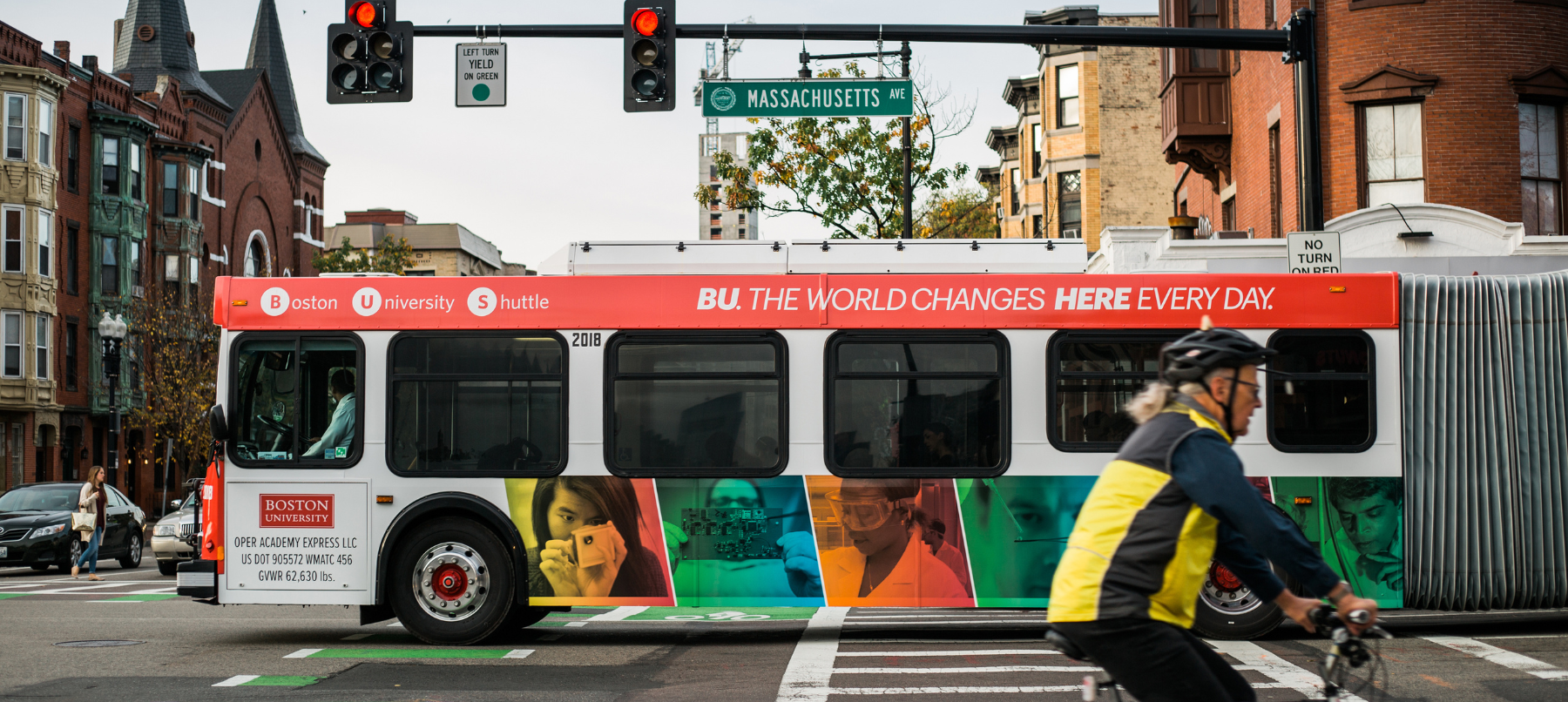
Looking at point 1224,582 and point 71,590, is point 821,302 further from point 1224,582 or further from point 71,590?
point 71,590

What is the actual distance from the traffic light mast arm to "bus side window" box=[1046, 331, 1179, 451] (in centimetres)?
329

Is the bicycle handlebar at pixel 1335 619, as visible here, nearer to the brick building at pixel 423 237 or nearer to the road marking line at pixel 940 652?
the road marking line at pixel 940 652

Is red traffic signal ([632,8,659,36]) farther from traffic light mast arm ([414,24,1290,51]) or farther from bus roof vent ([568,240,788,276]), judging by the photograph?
bus roof vent ([568,240,788,276])

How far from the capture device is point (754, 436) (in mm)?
10430

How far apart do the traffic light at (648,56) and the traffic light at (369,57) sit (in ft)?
6.69

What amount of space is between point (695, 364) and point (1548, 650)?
6.28m

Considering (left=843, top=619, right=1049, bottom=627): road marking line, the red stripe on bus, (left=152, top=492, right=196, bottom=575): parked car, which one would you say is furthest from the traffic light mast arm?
(left=152, top=492, right=196, bottom=575): parked car

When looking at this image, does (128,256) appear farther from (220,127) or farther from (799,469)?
(799,469)

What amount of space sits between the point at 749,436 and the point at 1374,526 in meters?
4.62

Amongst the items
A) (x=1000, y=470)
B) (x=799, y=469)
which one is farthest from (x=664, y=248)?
(x=1000, y=470)

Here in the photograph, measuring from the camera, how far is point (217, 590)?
34.4 feet

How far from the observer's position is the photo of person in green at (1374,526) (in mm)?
10289

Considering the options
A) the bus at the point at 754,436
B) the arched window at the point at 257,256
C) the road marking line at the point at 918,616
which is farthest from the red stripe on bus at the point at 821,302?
the arched window at the point at 257,256

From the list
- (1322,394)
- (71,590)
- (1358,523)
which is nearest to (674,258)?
(1322,394)
